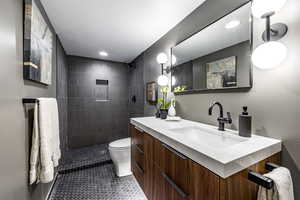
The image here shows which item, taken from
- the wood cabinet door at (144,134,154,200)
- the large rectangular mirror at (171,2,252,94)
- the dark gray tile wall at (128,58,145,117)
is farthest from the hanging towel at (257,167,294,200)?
the dark gray tile wall at (128,58,145,117)

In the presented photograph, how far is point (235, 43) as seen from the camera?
99cm

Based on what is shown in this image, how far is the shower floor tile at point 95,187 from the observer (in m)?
1.44

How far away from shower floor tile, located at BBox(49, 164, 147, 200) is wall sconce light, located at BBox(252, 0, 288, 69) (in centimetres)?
172

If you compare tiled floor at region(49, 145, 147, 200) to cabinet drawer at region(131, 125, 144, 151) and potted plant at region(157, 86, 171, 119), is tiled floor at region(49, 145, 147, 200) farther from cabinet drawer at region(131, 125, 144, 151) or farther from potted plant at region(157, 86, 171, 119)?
potted plant at region(157, 86, 171, 119)

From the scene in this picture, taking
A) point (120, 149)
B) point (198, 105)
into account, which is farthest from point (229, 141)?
point (120, 149)

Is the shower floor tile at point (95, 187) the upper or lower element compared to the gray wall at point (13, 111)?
lower

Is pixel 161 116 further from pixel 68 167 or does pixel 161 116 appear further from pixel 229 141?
pixel 68 167

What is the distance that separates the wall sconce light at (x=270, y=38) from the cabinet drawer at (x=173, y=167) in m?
0.80

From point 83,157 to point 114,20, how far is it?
93.3 inches

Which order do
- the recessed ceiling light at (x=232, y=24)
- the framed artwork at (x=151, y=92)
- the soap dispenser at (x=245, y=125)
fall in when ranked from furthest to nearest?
the framed artwork at (x=151, y=92), the recessed ceiling light at (x=232, y=24), the soap dispenser at (x=245, y=125)

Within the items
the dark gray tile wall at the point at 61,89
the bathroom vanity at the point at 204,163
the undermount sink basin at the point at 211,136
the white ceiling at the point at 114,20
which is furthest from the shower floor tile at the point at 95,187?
the white ceiling at the point at 114,20

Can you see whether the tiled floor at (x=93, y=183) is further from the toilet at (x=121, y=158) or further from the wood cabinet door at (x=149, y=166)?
the wood cabinet door at (x=149, y=166)

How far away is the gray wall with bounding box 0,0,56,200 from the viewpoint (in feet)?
2.19

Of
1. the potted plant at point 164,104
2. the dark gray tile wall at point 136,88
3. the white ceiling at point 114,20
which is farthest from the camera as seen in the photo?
the dark gray tile wall at point 136,88
